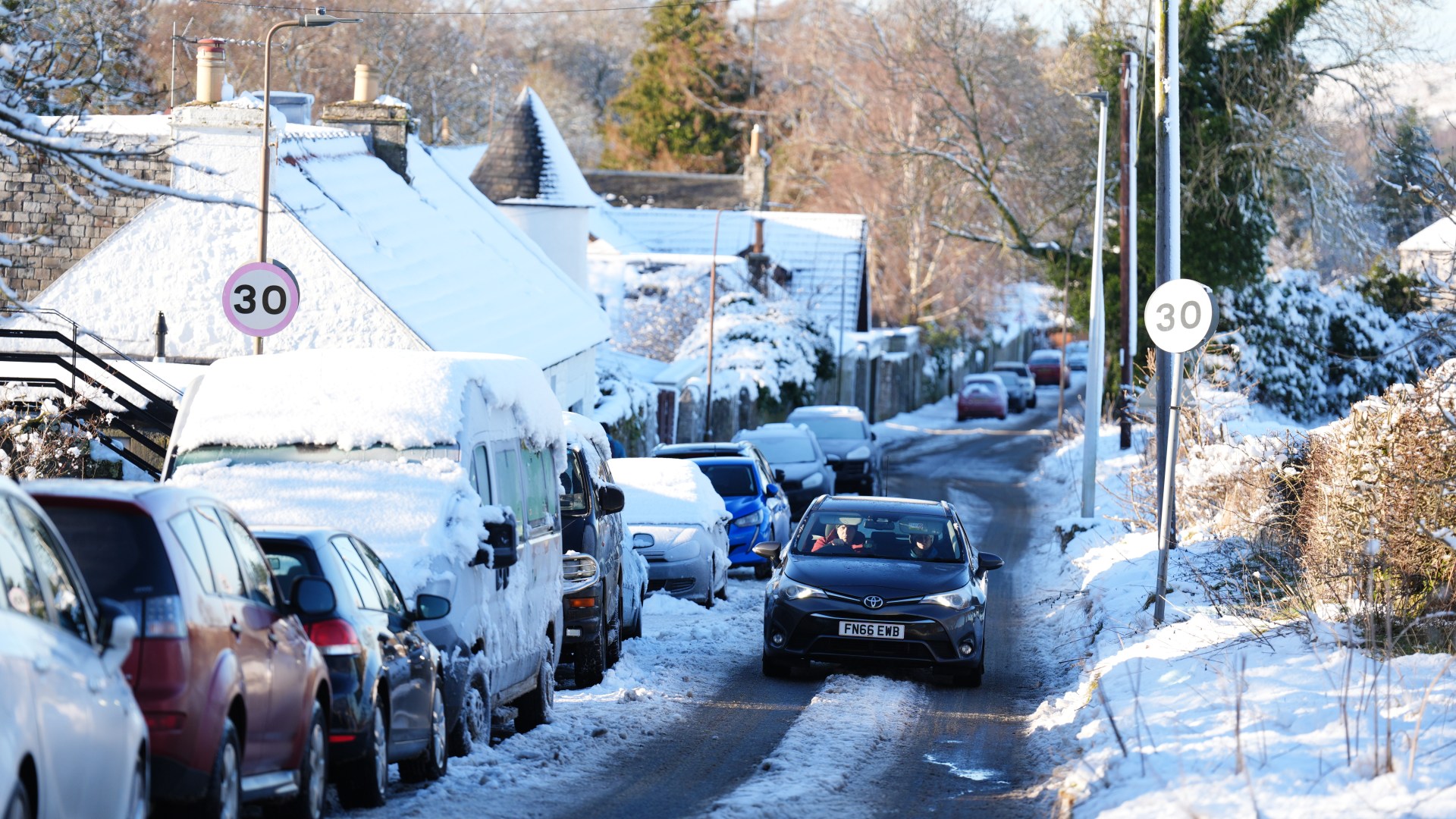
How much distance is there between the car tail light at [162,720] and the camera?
250 inches

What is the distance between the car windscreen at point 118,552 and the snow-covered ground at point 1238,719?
14.5 ft

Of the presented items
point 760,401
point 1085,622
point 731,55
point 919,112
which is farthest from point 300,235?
point 731,55

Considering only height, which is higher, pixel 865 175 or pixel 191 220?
pixel 865 175

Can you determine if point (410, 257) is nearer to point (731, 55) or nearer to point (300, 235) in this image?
point (300, 235)

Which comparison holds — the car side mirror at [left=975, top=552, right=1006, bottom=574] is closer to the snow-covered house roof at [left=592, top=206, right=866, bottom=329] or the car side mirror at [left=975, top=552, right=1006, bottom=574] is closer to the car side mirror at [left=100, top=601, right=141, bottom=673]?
the car side mirror at [left=100, top=601, right=141, bottom=673]

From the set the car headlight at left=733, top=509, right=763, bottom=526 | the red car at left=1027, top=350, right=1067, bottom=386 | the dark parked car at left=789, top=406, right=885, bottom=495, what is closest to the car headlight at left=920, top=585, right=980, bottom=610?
the car headlight at left=733, top=509, right=763, bottom=526

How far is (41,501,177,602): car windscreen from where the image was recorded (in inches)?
252

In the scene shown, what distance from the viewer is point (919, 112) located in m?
51.7

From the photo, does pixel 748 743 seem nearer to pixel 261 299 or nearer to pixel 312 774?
pixel 312 774

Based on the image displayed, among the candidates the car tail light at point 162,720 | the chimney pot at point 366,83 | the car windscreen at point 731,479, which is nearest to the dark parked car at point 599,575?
the car windscreen at point 731,479

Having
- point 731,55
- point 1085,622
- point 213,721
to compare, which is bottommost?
point 1085,622

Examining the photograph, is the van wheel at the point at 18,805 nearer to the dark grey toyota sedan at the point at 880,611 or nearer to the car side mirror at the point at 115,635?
the car side mirror at the point at 115,635

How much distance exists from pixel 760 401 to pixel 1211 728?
36.1 meters

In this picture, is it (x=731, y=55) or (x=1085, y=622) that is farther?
(x=731, y=55)
